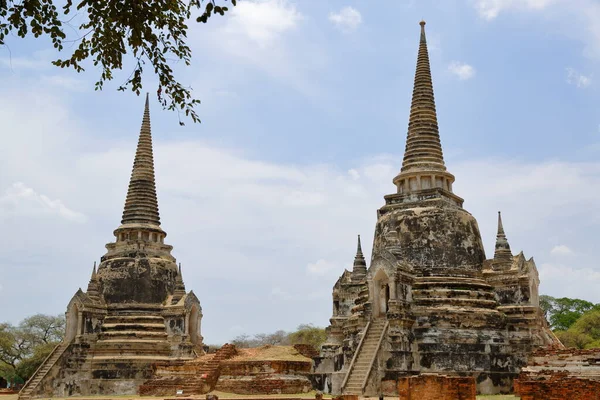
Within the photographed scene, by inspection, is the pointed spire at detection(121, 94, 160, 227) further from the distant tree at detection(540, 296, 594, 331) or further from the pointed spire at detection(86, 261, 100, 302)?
the distant tree at detection(540, 296, 594, 331)

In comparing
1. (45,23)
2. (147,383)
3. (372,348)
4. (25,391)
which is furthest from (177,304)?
(45,23)

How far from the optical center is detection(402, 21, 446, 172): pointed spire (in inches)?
1275

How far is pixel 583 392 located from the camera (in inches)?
612

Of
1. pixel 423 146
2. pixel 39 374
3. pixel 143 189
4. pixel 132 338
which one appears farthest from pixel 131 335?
pixel 423 146

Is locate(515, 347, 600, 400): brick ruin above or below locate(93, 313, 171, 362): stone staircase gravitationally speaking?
below

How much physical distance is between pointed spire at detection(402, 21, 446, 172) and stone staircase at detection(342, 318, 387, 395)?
8.47m

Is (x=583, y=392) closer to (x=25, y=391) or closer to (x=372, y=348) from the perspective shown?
(x=372, y=348)

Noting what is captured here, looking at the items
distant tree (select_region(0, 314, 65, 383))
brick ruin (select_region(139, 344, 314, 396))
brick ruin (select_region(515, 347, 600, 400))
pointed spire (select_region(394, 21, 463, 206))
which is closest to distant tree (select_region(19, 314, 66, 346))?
distant tree (select_region(0, 314, 65, 383))

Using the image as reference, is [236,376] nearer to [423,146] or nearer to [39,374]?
[39,374]

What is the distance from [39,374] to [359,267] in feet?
54.5

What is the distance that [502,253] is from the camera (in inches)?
1164

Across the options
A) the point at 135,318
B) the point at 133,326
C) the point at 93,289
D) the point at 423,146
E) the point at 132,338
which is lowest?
the point at 132,338

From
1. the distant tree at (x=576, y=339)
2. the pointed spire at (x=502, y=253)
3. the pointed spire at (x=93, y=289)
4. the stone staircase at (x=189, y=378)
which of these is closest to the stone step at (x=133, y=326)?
the pointed spire at (x=93, y=289)

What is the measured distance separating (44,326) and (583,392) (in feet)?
161
